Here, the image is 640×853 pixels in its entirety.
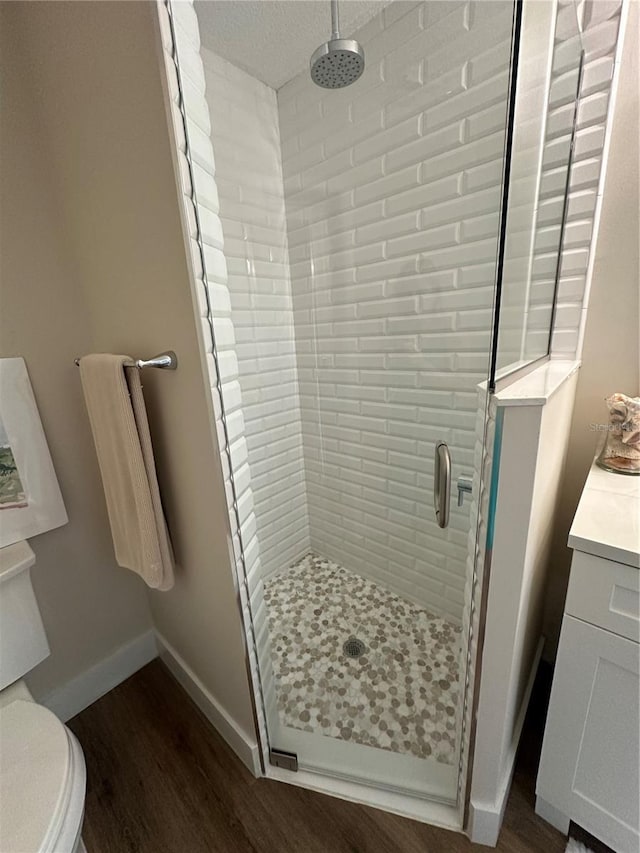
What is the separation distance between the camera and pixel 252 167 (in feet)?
4.80

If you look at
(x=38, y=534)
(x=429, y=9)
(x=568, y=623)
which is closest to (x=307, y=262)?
(x=429, y=9)

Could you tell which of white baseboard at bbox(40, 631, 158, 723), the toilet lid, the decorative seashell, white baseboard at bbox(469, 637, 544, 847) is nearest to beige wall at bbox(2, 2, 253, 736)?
white baseboard at bbox(40, 631, 158, 723)

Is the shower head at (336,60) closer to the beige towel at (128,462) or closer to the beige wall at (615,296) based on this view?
the beige wall at (615,296)

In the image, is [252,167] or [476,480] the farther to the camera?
[252,167]

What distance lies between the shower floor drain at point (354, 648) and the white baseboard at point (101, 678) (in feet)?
2.69

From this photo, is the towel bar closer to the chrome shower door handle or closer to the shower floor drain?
the chrome shower door handle

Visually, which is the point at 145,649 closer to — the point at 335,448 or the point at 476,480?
the point at 335,448

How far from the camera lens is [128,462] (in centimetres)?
98

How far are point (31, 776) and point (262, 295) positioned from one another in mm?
1586

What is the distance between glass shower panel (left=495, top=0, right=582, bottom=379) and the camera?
2.29 feet

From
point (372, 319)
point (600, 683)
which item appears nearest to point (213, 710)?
point (600, 683)

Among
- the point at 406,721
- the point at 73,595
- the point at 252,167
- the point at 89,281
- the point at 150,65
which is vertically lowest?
the point at 406,721

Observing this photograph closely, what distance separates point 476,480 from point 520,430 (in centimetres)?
17

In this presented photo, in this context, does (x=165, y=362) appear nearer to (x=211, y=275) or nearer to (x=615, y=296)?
(x=211, y=275)
